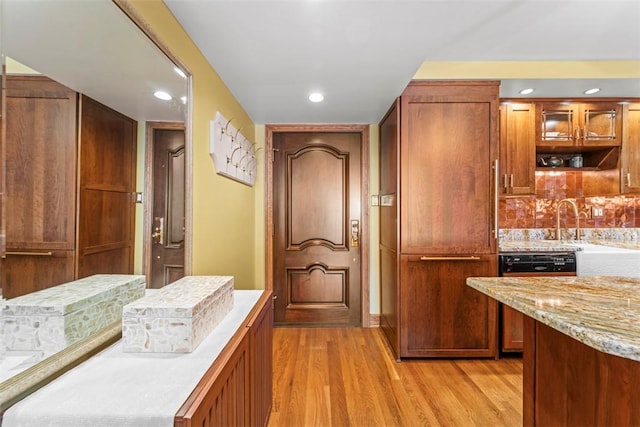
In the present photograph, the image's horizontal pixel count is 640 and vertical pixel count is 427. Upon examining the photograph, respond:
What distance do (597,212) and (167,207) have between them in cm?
395

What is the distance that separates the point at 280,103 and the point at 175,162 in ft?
4.53

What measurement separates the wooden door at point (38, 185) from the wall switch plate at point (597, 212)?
417 cm

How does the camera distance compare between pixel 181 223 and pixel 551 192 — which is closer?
pixel 181 223

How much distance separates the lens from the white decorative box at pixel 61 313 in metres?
0.74

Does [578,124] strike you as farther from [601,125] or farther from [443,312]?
[443,312]

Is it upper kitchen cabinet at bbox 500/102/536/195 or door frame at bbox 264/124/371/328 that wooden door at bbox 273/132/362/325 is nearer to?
door frame at bbox 264/124/371/328

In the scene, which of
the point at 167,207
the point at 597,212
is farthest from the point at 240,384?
the point at 597,212

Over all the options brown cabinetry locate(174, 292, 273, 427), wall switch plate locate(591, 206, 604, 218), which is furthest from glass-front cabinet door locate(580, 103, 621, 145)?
brown cabinetry locate(174, 292, 273, 427)

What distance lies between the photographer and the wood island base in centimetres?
87

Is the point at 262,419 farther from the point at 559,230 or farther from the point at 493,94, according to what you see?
the point at 559,230

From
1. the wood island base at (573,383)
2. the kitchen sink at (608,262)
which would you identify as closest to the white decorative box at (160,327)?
the wood island base at (573,383)

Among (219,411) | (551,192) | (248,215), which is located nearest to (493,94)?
(551,192)

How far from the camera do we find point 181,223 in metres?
1.47

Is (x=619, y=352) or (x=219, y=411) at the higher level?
(x=619, y=352)
